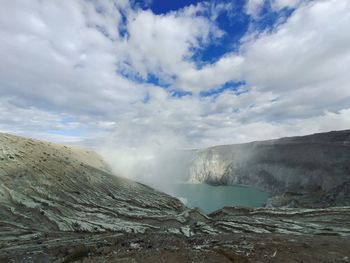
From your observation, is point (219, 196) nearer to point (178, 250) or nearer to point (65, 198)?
point (65, 198)

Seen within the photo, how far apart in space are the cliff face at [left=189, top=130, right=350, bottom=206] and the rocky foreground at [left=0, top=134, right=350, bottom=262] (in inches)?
1816

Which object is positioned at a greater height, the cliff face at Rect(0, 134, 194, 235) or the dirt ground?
the cliff face at Rect(0, 134, 194, 235)

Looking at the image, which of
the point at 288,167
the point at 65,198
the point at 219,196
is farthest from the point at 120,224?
the point at 288,167

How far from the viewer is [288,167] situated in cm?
13475

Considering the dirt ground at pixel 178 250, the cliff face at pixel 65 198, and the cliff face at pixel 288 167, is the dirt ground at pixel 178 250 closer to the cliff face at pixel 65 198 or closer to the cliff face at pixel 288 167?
the cliff face at pixel 65 198

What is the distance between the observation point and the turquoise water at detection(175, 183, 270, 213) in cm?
11567

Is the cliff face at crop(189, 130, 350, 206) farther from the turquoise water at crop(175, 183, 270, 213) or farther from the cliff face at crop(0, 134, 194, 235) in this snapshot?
the cliff face at crop(0, 134, 194, 235)

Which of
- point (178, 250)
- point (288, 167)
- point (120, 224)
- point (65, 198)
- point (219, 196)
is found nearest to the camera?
point (178, 250)

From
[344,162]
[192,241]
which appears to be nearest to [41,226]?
[192,241]

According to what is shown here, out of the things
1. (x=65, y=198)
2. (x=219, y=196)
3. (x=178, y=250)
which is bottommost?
(x=178, y=250)

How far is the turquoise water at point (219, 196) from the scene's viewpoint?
379 feet

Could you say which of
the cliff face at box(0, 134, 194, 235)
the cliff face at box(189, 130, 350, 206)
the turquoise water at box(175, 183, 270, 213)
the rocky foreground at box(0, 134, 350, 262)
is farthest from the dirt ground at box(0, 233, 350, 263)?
the turquoise water at box(175, 183, 270, 213)

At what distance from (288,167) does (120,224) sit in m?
112

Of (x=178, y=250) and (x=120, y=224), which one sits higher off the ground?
(x=120, y=224)
